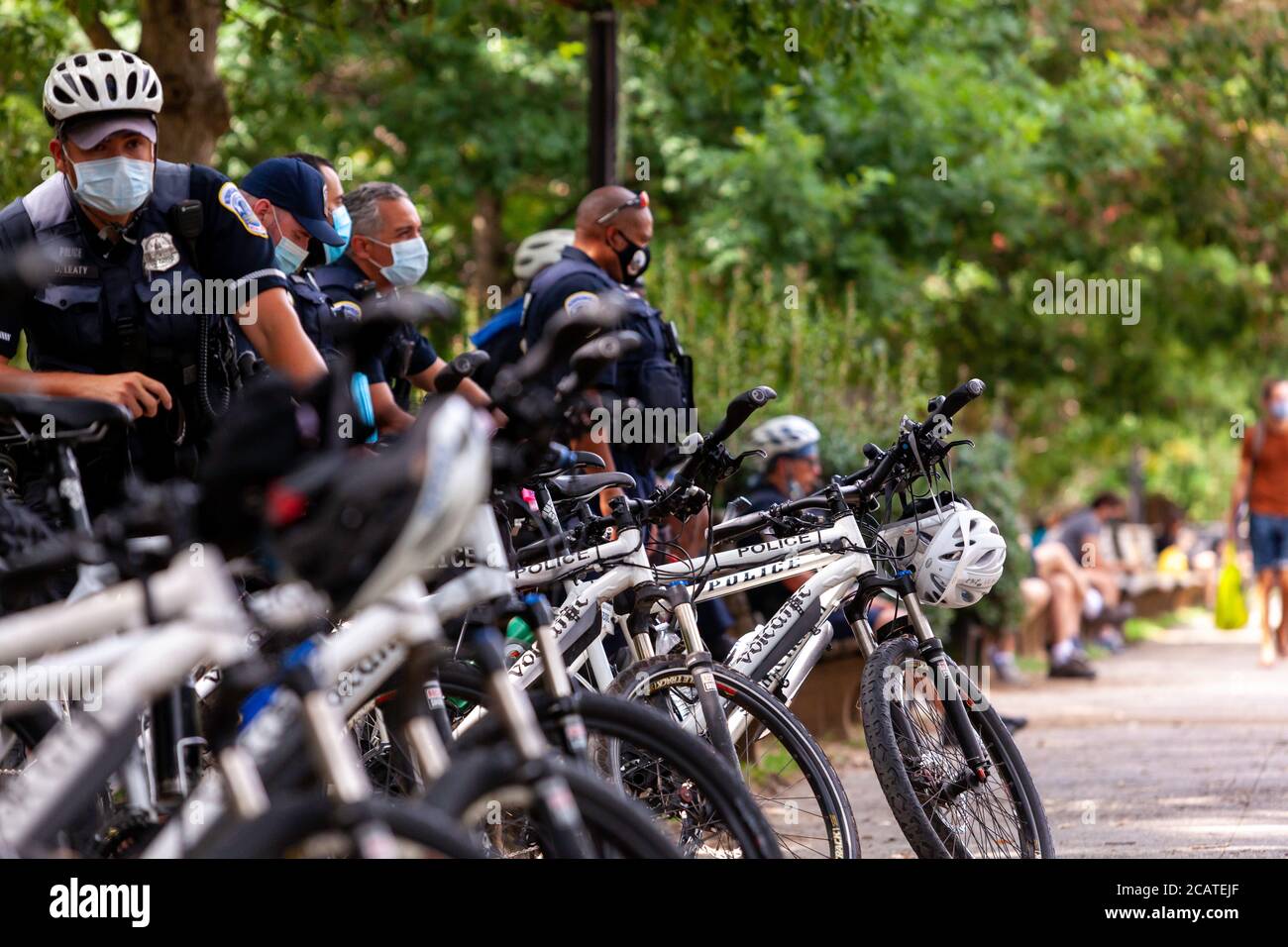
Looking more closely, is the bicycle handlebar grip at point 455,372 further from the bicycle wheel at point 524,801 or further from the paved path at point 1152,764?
the paved path at point 1152,764

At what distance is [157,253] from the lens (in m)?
5.27

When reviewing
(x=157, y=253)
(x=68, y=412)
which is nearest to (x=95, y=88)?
(x=157, y=253)

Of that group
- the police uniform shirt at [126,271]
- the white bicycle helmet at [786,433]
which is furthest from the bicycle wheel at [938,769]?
the white bicycle helmet at [786,433]

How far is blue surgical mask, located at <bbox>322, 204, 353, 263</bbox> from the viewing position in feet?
20.7

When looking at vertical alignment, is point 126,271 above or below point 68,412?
above

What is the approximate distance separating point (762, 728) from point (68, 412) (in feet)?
6.35

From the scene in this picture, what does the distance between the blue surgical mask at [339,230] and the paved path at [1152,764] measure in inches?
100

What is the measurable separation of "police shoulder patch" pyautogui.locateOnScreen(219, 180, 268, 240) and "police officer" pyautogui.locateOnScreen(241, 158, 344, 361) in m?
0.71

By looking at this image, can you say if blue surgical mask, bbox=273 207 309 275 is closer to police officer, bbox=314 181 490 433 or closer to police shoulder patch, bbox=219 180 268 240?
police officer, bbox=314 181 490 433

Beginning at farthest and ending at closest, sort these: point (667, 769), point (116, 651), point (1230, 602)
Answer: point (1230, 602), point (667, 769), point (116, 651)

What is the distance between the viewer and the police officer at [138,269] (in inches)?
203

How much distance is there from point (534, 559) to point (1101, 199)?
14.6m

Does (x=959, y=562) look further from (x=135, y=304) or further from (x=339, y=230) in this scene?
(x=135, y=304)
